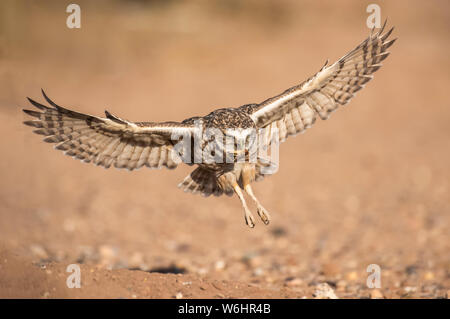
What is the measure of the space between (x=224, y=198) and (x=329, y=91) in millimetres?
6421

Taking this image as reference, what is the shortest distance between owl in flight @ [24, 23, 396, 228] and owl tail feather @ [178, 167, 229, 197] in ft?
0.04

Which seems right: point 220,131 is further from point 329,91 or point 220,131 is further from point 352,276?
point 352,276

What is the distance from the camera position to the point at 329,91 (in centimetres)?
671

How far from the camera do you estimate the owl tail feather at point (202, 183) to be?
271 inches

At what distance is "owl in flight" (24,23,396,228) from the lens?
586 centimetres

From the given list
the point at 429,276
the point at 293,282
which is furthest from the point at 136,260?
the point at 429,276

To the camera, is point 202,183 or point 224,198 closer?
point 202,183

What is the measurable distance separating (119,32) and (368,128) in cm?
1201

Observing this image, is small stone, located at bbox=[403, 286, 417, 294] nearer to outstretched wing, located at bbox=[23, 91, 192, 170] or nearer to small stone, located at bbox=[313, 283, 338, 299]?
small stone, located at bbox=[313, 283, 338, 299]

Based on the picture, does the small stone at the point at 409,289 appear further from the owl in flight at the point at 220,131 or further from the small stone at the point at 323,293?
the owl in flight at the point at 220,131

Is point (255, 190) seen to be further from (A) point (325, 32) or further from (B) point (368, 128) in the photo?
(A) point (325, 32)

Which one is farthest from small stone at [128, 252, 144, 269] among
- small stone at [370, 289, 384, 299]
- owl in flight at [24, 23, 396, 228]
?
small stone at [370, 289, 384, 299]

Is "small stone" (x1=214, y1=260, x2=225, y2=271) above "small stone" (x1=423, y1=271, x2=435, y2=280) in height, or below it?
above

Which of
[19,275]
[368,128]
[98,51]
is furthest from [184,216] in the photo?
[98,51]
